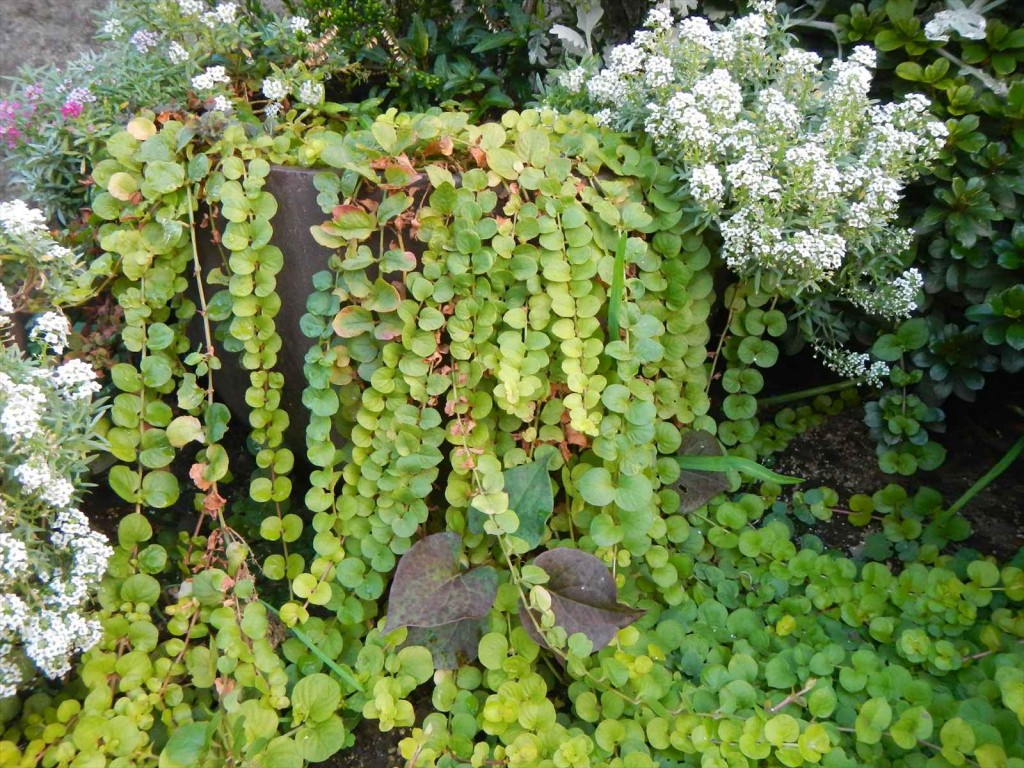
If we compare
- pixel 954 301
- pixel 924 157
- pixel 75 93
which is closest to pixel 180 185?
pixel 75 93

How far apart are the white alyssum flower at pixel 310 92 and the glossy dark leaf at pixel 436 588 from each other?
1074 millimetres

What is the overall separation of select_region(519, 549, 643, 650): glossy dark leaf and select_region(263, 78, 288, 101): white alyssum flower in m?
1.23

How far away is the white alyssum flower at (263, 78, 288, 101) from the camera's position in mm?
1869

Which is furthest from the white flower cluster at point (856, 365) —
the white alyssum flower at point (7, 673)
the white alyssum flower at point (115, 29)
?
the white alyssum flower at point (115, 29)

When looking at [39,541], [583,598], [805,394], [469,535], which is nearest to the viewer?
[39,541]

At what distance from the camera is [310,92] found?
73.9 inches

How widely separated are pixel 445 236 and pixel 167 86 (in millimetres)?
971

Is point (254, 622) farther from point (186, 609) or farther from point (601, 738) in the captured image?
point (601, 738)

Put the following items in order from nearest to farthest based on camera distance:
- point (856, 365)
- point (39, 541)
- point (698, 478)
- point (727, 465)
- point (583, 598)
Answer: point (39, 541) < point (583, 598) < point (727, 465) < point (698, 478) < point (856, 365)

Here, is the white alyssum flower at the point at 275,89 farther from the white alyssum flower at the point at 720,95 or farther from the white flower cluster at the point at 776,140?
the white alyssum flower at the point at 720,95

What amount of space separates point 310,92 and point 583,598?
131cm

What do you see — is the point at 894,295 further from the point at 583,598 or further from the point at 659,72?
the point at 583,598

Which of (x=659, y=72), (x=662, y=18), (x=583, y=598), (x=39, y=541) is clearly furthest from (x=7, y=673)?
(x=662, y=18)

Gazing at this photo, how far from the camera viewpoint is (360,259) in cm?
148
